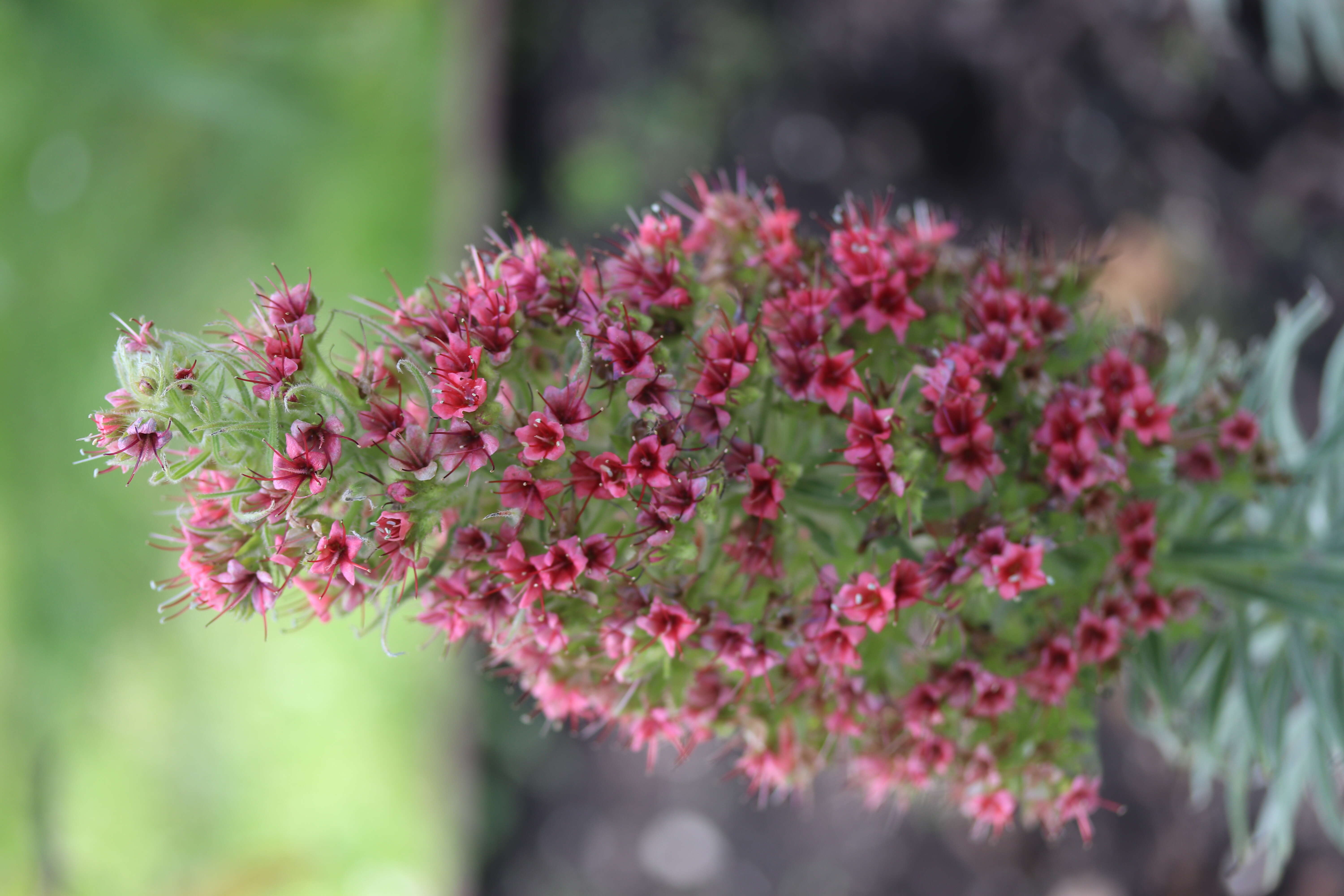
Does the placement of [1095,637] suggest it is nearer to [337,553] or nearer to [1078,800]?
[1078,800]

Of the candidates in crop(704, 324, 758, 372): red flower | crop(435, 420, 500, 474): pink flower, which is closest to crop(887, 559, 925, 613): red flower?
crop(704, 324, 758, 372): red flower

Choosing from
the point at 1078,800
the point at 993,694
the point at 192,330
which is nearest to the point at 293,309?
the point at 993,694

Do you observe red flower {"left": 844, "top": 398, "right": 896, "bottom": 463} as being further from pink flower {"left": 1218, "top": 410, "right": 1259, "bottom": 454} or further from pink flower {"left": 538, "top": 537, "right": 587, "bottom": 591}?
pink flower {"left": 1218, "top": 410, "right": 1259, "bottom": 454}

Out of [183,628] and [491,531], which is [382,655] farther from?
[491,531]

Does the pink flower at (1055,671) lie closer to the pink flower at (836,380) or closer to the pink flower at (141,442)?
the pink flower at (836,380)

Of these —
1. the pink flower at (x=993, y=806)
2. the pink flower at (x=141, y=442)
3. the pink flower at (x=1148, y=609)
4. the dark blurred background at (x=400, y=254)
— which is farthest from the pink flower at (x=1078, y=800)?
the dark blurred background at (x=400, y=254)

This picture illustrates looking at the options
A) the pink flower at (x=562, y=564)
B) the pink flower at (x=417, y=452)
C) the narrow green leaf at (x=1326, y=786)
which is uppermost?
the pink flower at (x=417, y=452)

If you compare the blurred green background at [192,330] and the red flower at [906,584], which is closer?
the red flower at [906,584]
